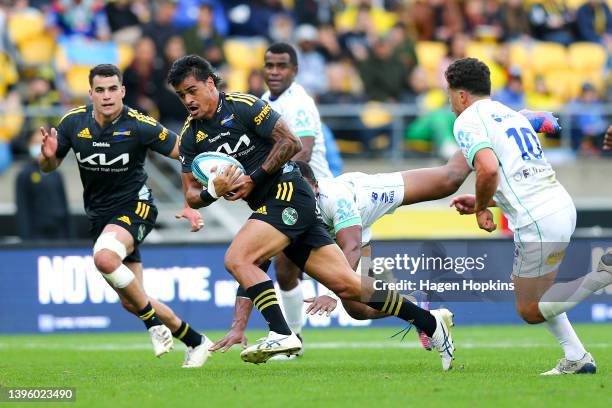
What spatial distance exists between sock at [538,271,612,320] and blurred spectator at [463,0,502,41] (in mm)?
14205

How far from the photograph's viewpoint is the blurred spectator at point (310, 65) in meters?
20.4

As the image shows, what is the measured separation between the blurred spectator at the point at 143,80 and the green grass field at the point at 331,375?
18.2 ft

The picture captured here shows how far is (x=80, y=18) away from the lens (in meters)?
20.5

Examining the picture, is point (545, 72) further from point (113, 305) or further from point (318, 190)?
point (318, 190)

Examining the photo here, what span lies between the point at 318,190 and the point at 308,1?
40.6 ft

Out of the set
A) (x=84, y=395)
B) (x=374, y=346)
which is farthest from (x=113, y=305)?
(x=84, y=395)

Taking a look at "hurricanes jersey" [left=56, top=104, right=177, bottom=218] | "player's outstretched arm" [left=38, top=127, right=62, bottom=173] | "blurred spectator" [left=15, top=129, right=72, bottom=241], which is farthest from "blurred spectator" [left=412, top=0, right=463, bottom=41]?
"player's outstretched arm" [left=38, top=127, right=62, bottom=173]

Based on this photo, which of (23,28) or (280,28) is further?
(280,28)

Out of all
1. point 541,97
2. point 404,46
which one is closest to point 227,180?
point 404,46

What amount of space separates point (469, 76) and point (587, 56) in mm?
14648

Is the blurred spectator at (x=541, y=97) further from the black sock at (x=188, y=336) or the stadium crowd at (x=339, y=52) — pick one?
the black sock at (x=188, y=336)

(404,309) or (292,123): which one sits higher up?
(292,123)

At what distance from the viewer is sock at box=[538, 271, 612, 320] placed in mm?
8688

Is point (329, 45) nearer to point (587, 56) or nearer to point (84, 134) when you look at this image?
point (587, 56)
